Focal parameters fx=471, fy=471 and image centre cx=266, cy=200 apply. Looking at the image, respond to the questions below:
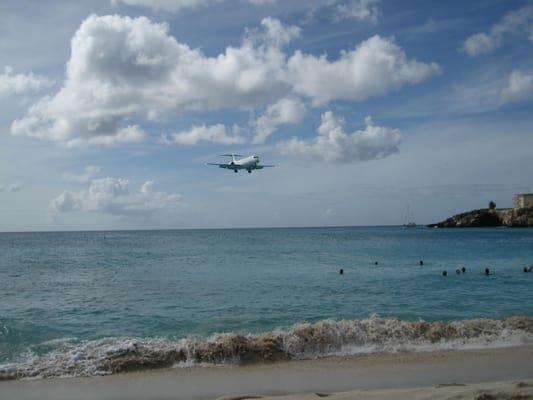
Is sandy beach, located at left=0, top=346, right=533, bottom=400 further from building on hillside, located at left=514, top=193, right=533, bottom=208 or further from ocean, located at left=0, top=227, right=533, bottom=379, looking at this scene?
building on hillside, located at left=514, top=193, right=533, bottom=208

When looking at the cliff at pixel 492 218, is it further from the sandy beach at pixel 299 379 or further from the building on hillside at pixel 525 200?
the sandy beach at pixel 299 379

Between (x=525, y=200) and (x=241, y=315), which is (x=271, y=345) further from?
(x=525, y=200)

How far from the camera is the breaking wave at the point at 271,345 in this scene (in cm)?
1228

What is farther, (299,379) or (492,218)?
(492,218)

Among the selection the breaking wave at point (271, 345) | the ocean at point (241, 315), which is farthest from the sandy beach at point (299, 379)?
the ocean at point (241, 315)

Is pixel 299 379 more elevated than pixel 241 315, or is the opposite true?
pixel 299 379

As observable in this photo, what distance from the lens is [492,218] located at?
574ft

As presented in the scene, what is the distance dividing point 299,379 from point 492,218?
604 feet

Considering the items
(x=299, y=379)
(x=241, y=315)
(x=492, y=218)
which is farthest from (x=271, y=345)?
(x=492, y=218)

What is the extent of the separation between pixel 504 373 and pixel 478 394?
4291 millimetres

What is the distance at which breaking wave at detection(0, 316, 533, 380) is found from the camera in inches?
484

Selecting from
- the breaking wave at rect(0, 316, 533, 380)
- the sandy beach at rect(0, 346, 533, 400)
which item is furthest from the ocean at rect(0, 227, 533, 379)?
the sandy beach at rect(0, 346, 533, 400)

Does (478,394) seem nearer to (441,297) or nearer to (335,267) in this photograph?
(441,297)

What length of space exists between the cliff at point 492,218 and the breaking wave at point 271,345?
168m
